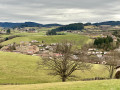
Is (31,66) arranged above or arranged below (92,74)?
above

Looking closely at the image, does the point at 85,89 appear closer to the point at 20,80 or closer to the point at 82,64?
the point at 82,64

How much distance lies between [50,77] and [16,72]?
32.9 feet

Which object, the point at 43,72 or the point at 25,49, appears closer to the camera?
the point at 43,72

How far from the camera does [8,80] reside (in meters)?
37.2

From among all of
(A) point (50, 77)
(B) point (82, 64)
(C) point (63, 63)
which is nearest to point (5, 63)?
(A) point (50, 77)

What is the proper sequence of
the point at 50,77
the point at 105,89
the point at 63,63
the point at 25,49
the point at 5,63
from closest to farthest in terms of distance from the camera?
the point at 105,89 < the point at 63,63 < the point at 50,77 < the point at 5,63 < the point at 25,49

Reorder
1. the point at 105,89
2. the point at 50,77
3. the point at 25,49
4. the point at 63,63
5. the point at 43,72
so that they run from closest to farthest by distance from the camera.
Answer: the point at 105,89 < the point at 63,63 < the point at 50,77 < the point at 43,72 < the point at 25,49

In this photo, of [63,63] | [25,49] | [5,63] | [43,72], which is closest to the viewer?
[63,63]

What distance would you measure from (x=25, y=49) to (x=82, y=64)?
11096 centimetres

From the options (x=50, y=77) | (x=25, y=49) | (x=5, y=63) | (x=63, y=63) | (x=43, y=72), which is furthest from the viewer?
(x=25, y=49)

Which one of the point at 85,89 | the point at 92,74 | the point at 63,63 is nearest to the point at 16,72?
the point at 63,63

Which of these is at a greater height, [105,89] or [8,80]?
[105,89]

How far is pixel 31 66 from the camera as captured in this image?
50188mm

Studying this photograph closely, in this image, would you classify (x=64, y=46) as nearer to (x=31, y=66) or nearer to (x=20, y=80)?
(x=20, y=80)
